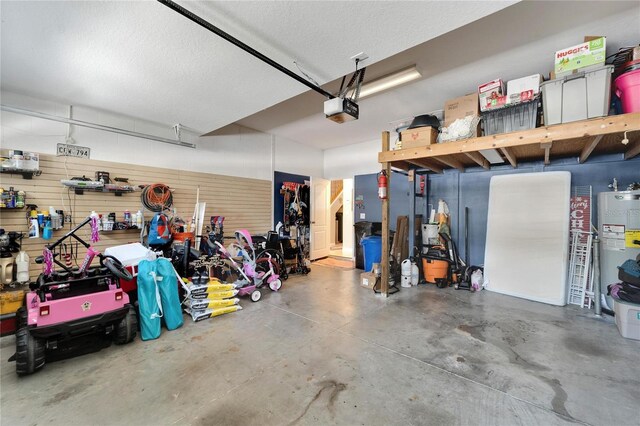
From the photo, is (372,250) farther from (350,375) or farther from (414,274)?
(350,375)

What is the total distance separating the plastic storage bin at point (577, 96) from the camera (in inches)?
98.8

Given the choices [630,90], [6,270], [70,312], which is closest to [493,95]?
[630,90]

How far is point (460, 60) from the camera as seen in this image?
124 inches

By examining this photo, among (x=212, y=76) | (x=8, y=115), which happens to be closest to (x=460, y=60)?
(x=212, y=76)

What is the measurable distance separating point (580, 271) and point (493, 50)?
135 inches

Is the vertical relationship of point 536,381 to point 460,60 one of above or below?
below

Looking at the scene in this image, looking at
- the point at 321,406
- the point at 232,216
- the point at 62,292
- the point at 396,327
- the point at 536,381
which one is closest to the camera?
the point at 321,406

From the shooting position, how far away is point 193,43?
2371mm

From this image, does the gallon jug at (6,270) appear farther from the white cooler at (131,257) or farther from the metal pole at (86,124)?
the metal pole at (86,124)

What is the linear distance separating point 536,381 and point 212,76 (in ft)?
14.1

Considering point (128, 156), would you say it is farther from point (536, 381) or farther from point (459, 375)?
point (536, 381)

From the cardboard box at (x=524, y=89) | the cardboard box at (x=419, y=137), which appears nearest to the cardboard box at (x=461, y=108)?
the cardboard box at (x=419, y=137)

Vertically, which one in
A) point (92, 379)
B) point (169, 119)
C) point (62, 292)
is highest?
point (169, 119)

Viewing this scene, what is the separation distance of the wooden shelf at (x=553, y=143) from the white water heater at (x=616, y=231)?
684 millimetres
